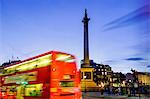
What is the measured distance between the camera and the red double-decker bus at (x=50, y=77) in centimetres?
907

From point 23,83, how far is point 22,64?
89 centimetres

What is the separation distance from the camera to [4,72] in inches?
532

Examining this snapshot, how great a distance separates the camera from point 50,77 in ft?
29.5

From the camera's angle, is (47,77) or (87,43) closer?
(47,77)

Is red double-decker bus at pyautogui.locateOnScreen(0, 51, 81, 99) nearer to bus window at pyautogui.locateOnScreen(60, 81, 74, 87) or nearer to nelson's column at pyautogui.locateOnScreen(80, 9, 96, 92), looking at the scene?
bus window at pyautogui.locateOnScreen(60, 81, 74, 87)

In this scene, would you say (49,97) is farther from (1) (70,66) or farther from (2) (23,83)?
(2) (23,83)

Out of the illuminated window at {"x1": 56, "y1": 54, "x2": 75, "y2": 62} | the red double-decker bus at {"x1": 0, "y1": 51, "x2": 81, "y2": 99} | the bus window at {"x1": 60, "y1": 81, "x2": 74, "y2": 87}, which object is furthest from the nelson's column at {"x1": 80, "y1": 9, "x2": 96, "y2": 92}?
the bus window at {"x1": 60, "y1": 81, "x2": 74, "y2": 87}

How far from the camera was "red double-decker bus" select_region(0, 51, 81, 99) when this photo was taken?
9070 millimetres

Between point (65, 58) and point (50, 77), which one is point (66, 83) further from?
point (65, 58)

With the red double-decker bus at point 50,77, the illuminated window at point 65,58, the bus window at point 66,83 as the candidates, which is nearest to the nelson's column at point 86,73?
the red double-decker bus at point 50,77

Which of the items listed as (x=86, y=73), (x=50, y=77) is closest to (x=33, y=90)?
(x=50, y=77)

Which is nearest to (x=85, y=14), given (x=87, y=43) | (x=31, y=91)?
(x=87, y=43)

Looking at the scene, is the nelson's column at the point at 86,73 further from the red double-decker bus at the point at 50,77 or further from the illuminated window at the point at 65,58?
the illuminated window at the point at 65,58

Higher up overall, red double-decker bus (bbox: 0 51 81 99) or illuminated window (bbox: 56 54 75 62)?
illuminated window (bbox: 56 54 75 62)
